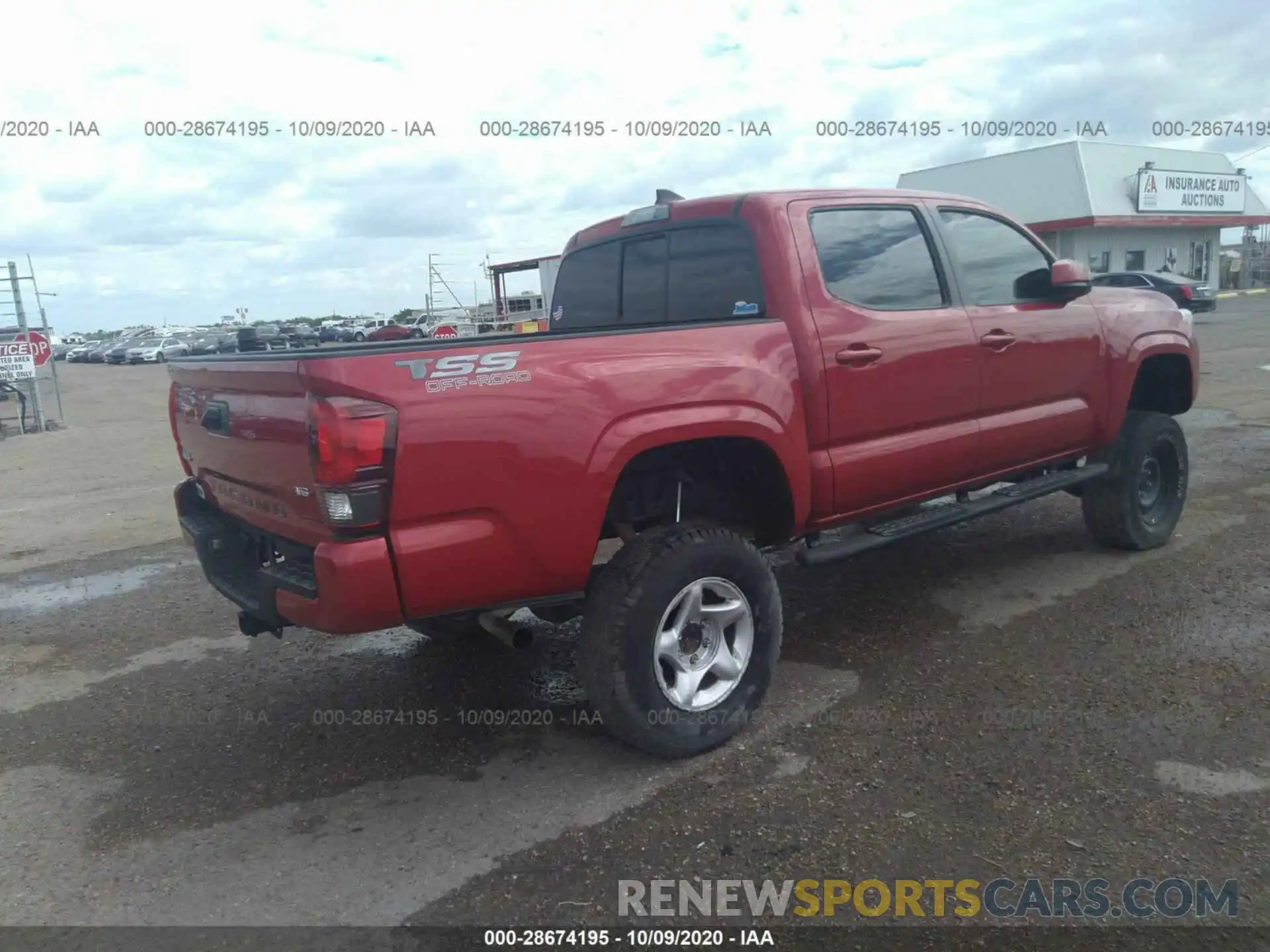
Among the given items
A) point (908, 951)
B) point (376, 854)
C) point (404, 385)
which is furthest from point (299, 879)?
point (908, 951)

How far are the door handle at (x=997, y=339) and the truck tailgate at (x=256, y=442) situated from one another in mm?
3130

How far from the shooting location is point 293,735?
412cm

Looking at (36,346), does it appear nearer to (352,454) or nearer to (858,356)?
(352,454)

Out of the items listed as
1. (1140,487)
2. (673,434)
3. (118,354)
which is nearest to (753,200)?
(673,434)

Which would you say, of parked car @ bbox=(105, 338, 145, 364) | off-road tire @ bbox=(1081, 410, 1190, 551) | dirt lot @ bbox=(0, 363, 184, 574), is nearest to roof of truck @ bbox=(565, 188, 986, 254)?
off-road tire @ bbox=(1081, 410, 1190, 551)

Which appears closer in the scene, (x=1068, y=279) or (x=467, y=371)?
(x=467, y=371)

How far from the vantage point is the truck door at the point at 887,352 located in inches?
162

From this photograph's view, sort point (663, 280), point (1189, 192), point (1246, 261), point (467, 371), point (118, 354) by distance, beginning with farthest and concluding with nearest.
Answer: point (118, 354) → point (1246, 261) → point (1189, 192) → point (663, 280) → point (467, 371)

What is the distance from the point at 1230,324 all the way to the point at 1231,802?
25047mm

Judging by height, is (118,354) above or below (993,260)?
below

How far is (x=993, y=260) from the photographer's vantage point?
5.02m

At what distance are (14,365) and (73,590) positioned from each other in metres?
10.5

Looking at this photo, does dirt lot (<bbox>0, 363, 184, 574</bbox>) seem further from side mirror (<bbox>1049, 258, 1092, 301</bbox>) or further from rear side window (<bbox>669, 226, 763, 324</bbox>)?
side mirror (<bbox>1049, 258, 1092, 301</bbox>)
